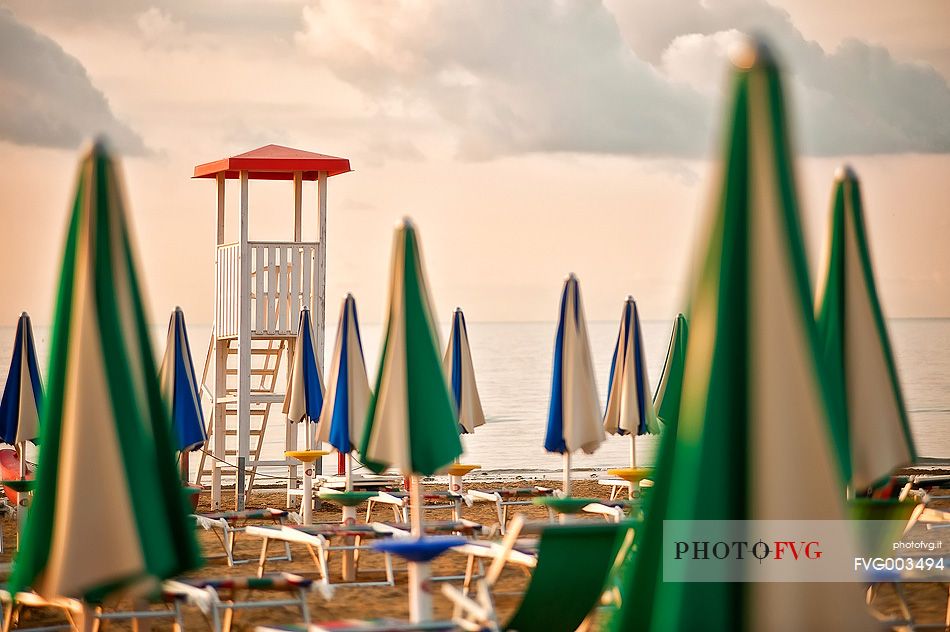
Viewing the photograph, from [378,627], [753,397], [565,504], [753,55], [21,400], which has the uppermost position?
[753,55]

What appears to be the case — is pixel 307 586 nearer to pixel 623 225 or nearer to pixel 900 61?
pixel 900 61

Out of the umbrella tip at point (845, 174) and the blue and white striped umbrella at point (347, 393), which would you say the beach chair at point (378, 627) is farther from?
the blue and white striped umbrella at point (347, 393)

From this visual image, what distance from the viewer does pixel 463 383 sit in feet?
42.4

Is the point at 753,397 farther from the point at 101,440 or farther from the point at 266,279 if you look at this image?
the point at 266,279

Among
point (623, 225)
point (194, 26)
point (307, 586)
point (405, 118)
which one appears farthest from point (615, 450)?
point (307, 586)

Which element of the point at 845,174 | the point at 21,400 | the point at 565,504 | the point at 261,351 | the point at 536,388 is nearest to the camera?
the point at 845,174

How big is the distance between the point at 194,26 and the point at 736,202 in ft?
97.0

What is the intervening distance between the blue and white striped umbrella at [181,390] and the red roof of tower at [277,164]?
3.55 m

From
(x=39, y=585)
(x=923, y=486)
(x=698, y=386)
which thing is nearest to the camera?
(x=698, y=386)

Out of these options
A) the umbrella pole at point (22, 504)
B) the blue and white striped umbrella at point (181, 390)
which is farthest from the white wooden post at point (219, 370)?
the blue and white striped umbrella at point (181, 390)

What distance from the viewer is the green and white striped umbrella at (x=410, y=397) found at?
22.1 ft

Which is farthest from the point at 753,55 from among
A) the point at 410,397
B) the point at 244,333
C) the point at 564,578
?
the point at 244,333

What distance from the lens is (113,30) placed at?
30.0 m

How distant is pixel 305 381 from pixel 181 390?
2.18 metres
